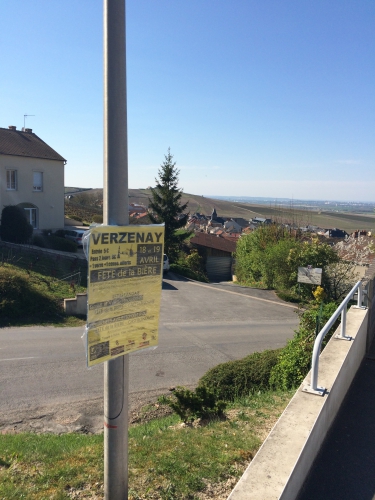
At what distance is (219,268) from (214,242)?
102 inches

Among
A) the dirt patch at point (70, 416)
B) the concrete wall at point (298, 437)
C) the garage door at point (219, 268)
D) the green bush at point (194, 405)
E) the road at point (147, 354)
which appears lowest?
the garage door at point (219, 268)

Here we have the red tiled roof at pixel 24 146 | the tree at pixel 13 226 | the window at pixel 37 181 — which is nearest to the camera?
the tree at pixel 13 226

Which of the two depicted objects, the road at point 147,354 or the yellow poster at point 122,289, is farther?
the road at point 147,354

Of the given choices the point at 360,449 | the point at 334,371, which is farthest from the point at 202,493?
the point at 334,371

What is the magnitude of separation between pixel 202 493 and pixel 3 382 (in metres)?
9.38

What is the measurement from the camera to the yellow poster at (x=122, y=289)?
10.6 feet

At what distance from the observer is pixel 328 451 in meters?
4.61

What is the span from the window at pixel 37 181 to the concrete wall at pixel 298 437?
33.2m

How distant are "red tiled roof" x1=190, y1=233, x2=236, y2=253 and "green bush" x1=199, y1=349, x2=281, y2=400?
35.0 metres

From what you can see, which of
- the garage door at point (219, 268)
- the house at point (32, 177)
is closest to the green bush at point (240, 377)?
the house at point (32, 177)

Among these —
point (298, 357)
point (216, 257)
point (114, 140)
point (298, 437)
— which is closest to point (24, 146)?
point (216, 257)

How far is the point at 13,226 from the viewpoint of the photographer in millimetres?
31469

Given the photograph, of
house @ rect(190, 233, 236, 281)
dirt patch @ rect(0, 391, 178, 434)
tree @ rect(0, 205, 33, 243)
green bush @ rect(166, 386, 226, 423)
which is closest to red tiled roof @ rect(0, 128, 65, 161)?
tree @ rect(0, 205, 33, 243)

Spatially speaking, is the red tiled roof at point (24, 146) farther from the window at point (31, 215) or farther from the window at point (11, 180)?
the window at point (31, 215)
